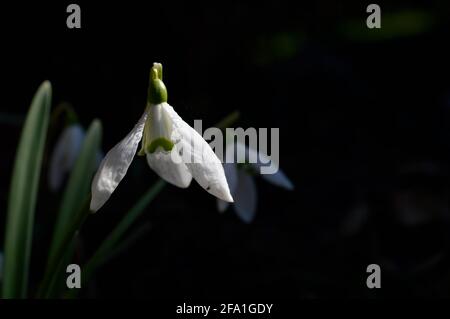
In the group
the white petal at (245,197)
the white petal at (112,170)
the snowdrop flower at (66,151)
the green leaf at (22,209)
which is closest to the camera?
the white petal at (112,170)

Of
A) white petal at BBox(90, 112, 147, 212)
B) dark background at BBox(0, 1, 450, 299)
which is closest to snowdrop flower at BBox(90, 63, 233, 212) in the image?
white petal at BBox(90, 112, 147, 212)

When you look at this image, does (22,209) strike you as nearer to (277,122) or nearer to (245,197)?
(245,197)

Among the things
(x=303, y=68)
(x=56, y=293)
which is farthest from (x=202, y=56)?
(x=56, y=293)

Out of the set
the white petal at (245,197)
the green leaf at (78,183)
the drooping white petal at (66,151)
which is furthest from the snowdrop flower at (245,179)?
the drooping white petal at (66,151)

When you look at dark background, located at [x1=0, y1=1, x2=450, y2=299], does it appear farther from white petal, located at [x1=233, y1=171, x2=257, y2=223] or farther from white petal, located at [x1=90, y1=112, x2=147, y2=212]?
white petal, located at [x1=90, y1=112, x2=147, y2=212]

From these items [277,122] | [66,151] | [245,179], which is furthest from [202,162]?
[277,122]

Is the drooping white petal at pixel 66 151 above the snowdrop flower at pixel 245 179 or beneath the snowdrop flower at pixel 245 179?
above

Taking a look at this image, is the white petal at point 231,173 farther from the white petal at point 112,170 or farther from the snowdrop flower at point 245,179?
the white petal at point 112,170
